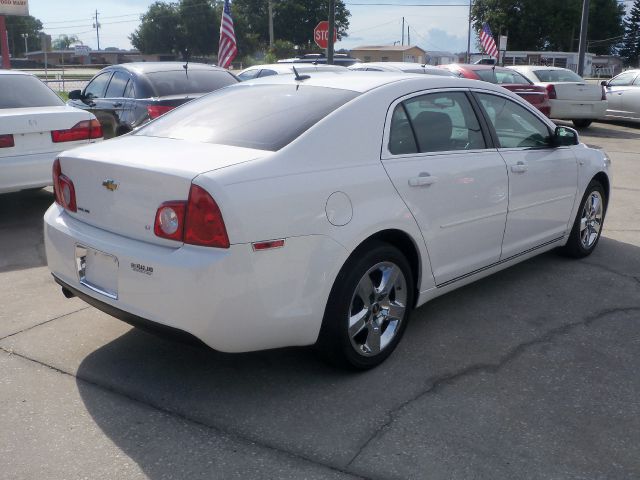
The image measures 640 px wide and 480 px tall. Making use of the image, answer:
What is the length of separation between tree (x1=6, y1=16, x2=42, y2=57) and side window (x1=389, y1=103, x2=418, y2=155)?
101549 mm

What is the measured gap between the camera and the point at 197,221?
324 centimetres

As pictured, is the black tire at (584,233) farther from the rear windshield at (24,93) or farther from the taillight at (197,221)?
the rear windshield at (24,93)

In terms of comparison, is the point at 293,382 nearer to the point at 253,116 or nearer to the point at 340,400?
the point at 340,400

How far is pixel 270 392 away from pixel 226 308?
70cm

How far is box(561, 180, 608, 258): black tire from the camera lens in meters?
5.90

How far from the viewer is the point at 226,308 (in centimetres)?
323

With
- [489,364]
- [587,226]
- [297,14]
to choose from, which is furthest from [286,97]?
[297,14]

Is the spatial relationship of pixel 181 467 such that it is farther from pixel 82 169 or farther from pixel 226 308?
pixel 82 169

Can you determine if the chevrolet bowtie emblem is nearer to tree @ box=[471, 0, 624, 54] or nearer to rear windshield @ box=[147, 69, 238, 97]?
rear windshield @ box=[147, 69, 238, 97]

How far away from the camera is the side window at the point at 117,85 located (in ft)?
30.5

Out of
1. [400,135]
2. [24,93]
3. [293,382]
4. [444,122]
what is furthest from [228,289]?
[24,93]

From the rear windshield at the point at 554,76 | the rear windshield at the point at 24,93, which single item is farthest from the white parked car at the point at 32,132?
the rear windshield at the point at 554,76

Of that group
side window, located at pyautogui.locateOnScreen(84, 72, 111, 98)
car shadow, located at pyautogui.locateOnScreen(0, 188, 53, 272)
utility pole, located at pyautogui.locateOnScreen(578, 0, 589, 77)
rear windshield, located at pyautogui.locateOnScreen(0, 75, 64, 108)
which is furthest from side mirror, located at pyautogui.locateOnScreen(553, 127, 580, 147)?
utility pole, located at pyautogui.locateOnScreen(578, 0, 589, 77)

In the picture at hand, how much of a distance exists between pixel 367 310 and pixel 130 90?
6305 millimetres
